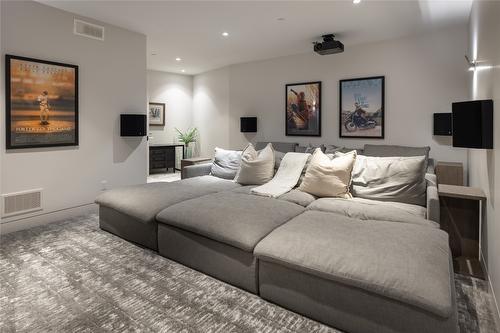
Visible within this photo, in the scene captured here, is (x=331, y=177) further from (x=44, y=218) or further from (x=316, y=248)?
(x=44, y=218)

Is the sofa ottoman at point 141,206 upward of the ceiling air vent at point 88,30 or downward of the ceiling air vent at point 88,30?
downward

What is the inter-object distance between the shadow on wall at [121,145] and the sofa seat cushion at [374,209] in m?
2.98

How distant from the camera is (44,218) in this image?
3.68 metres

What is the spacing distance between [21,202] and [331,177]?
11.4ft

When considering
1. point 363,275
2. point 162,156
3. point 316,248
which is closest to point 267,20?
point 316,248

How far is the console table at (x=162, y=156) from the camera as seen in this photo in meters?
7.38

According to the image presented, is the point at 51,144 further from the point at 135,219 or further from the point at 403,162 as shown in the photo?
the point at 403,162

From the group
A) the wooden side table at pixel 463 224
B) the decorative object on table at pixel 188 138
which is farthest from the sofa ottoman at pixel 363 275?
the decorative object on table at pixel 188 138

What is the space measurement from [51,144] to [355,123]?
4346 mm

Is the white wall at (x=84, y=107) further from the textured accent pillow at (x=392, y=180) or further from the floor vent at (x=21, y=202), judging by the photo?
the textured accent pillow at (x=392, y=180)

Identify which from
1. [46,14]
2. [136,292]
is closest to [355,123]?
[136,292]

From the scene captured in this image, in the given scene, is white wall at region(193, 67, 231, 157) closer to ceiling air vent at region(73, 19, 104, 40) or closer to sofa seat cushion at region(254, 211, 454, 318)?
ceiling air vent at region(73, 19, 104, 40)

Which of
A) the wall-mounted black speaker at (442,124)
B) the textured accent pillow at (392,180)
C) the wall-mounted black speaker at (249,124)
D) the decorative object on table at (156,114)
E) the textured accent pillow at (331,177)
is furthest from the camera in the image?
the decorative object on table at (156,114)

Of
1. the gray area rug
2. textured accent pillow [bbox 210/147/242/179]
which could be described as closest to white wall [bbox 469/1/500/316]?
the gray area rug
